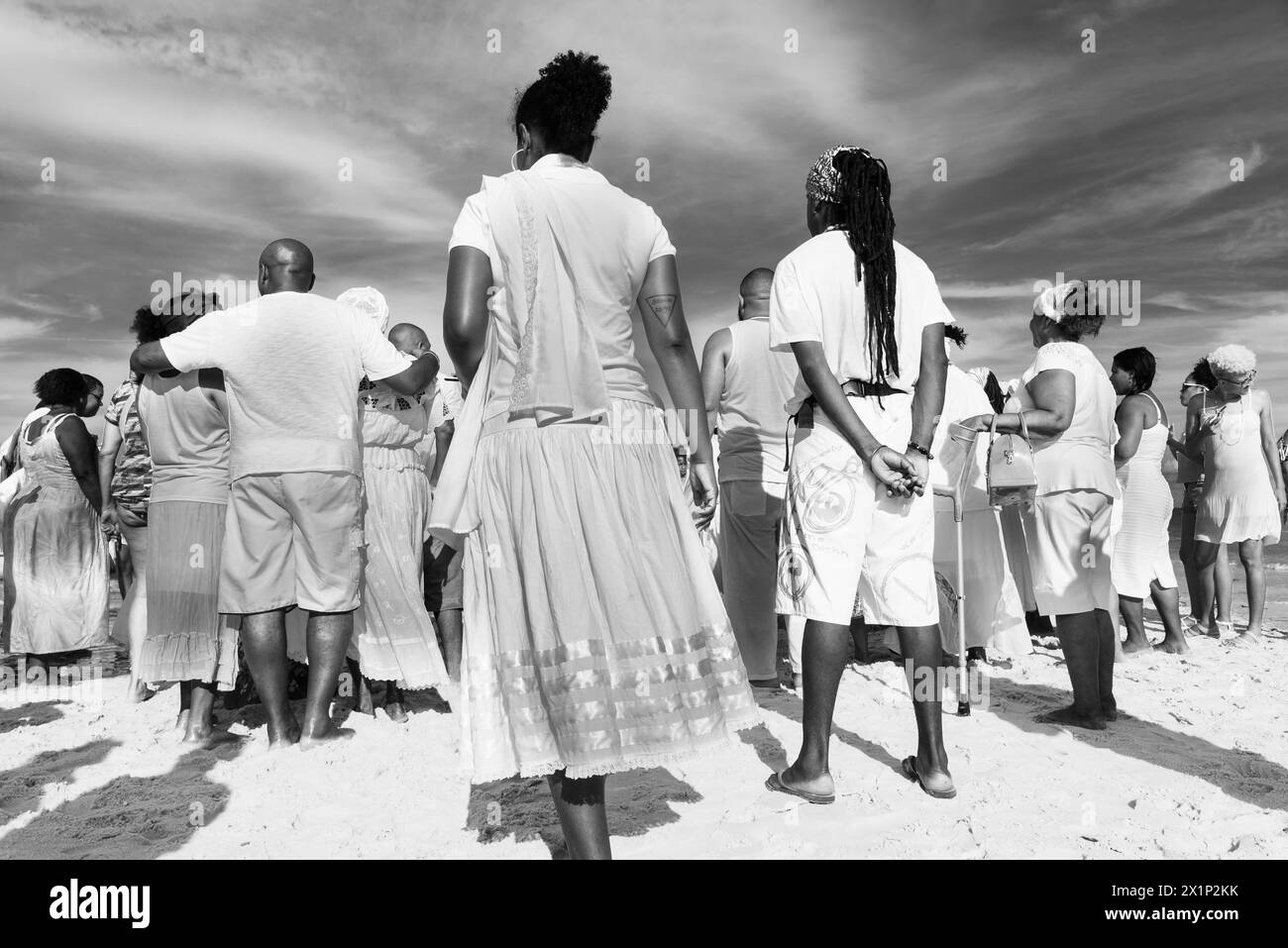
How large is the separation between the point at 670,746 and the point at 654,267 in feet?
4.20

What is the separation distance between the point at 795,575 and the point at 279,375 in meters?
A: 2.23

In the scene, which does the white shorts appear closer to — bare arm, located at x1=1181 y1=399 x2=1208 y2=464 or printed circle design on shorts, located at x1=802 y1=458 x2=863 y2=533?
printed circle design on shorts, located at x1=802 y1=458 x2=863 y2=533

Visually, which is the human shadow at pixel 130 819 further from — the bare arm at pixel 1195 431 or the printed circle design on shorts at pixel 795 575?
the bare arm at pixel 1195 431

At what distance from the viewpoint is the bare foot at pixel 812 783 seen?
302cm

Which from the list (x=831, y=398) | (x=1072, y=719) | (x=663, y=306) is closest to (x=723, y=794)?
(x=831, y=398)

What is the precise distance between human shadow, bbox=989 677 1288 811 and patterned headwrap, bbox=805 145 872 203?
239 centimetres

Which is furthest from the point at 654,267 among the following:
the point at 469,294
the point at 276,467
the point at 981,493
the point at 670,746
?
the point at 981,493

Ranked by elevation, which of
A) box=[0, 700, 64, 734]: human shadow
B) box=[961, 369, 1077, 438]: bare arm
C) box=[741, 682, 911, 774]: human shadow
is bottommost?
box=[0, 700, 64, 734]: human shadow

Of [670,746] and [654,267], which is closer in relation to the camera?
[670,746]

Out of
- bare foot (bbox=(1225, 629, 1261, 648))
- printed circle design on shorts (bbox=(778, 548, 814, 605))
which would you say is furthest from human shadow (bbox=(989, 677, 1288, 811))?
bare foot (bbox=(1225, 629, 1261, 648))

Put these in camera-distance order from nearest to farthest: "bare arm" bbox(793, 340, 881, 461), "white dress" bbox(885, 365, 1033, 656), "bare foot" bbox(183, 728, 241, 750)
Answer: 1. "bare arm" bbox(793, 340, 881, 461)
2. "bare foot" bbox(183, 728, 241, 750)
3. "white dress" bbox(885, 365, 1033, 656)

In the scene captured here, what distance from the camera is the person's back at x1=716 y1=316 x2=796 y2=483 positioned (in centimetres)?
472

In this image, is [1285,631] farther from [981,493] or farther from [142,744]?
[142,744]

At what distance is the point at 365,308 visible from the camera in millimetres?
4305
